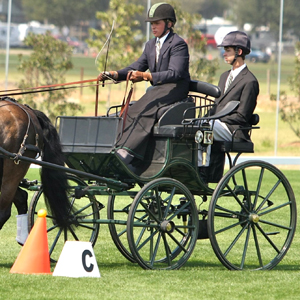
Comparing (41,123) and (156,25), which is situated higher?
(156,25)

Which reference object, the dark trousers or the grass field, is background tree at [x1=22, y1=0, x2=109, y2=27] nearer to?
the dark trousers

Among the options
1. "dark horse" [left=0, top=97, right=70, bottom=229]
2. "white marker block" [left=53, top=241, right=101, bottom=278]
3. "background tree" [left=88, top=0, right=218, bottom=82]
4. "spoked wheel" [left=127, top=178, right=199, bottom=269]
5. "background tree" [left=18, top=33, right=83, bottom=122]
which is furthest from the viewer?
"background tree" [left=88, top=0, right=218, bottom=82]

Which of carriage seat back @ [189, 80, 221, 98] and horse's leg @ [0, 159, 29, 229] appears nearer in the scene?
horse's leg @ [0, 159, 29, 229]

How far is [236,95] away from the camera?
6355 millimetres

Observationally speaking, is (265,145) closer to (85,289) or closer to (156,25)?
(156,25)

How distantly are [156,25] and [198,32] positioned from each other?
11.4 m

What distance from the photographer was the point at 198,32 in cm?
1722

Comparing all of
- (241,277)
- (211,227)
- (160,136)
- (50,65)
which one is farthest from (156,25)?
(50,65)

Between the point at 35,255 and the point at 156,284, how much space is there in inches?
38.7

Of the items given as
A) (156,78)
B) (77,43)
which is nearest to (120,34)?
(77,43)

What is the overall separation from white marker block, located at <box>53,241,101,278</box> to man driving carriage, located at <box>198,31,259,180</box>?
1477 millimetres

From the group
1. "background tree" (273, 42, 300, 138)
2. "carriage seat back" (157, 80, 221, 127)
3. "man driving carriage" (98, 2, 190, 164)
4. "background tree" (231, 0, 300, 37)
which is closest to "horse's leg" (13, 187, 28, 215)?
"man driving carriage" (98, 2, 190, 164)

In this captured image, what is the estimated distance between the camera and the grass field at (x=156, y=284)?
4.79m

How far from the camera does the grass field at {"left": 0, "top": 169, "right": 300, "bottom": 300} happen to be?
4793mm
